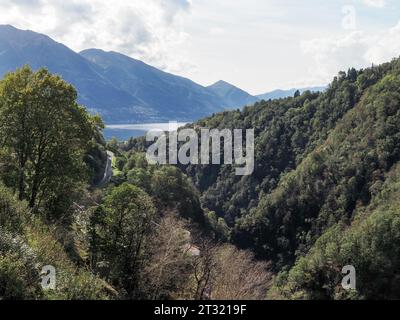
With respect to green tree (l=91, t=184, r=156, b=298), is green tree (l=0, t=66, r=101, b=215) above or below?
above

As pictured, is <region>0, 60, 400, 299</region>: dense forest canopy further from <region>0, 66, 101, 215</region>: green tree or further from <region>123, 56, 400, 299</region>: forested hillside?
<region>123, 56, 400, 299</region>: forested hillside

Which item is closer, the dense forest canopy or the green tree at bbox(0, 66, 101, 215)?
the dense forest canopy

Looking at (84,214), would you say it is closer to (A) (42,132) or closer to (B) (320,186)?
(A) (42,132)

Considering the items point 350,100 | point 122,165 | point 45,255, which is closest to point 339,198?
point 350,100

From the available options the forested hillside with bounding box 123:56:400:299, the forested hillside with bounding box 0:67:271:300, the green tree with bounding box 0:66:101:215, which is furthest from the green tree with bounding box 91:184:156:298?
the forested hillside with bounding box 123:56:400:299

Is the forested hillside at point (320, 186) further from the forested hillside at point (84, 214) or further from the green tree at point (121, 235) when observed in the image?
the green tree at point (121, 235)

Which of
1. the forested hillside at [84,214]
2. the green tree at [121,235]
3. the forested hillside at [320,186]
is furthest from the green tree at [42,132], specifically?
the forested hillside at [320,186]

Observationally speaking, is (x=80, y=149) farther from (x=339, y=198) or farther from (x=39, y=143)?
(x=339, y=198)

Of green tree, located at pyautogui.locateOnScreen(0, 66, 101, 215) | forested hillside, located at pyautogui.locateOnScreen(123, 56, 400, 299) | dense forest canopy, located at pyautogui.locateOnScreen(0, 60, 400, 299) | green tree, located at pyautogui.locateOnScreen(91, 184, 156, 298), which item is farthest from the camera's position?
forested hillside, located at pyautogui.locateOnScreen(123, 56, 400, 299)
